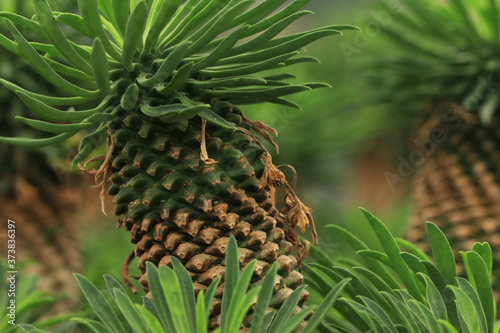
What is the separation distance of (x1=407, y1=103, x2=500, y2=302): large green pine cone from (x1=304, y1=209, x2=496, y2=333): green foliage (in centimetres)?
23

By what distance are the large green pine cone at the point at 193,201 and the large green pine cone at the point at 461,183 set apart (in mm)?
298

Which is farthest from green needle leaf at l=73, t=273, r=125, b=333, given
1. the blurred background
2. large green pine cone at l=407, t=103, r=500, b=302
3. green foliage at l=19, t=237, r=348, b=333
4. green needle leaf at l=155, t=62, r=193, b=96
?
large green pine cone at l=407, t=103, r=500, b=302

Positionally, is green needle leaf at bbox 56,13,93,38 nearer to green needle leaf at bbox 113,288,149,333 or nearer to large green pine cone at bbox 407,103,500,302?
green needle leaf at bbox 113,288,149,333

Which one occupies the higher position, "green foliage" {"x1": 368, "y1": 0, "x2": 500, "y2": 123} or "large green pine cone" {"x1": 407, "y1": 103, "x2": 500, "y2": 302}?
"green foliage" {"x1": 368, "y1": 0, "x2": 500, "y2": 123}

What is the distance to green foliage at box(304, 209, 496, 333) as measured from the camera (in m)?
0.26

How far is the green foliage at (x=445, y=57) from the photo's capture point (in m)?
0.56

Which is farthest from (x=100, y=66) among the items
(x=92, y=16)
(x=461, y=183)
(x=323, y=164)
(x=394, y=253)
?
(x=323, y=164)

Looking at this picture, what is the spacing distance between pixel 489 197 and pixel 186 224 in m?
0.37

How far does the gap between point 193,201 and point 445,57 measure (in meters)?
0.41

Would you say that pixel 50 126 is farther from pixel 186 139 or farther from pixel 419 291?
pixel 419 291

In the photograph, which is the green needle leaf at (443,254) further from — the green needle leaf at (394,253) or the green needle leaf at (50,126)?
the green needle leaf at (50,126)

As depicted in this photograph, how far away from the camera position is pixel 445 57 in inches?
23.1

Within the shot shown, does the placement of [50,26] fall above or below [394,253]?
above

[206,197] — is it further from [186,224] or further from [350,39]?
[350,39]
